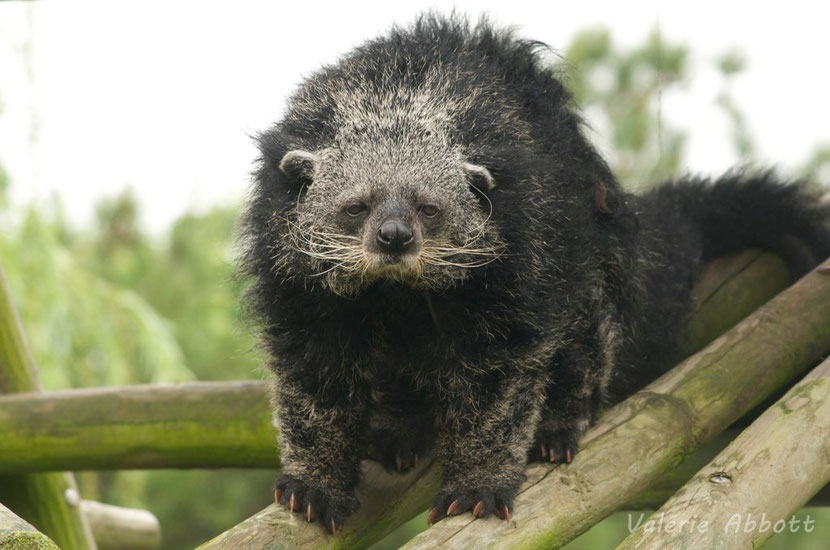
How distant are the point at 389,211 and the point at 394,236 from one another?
0.14 metres

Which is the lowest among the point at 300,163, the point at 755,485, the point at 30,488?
the point at 30,488

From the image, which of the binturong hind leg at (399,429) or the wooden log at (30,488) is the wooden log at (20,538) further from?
the wooden log at (30,488)

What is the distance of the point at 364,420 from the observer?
3.74m

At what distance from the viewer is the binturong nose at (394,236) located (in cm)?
312

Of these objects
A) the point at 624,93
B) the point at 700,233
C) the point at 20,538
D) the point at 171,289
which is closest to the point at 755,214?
the point at 700,233

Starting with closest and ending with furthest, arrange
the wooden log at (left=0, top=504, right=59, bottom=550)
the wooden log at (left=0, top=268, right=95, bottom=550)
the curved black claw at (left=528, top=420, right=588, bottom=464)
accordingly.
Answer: the wooden log at (left=0, top=504, right=59, bottom=550), the curved black claw at (left=528, top=420, right=588, bottom=464), the wooden log at (left=0, top=268, right=95, bottom=550)

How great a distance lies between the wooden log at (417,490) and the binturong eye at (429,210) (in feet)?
3.42

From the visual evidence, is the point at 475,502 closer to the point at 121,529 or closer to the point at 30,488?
the point at 30,488

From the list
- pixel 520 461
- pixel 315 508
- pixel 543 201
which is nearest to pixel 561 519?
pixel 520 461

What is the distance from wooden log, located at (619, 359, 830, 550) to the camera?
9.50ft

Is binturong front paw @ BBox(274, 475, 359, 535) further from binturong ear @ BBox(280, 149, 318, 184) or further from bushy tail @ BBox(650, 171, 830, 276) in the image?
bushy tail @ BBox(650, 171, 830, 276)

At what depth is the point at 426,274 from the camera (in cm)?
335

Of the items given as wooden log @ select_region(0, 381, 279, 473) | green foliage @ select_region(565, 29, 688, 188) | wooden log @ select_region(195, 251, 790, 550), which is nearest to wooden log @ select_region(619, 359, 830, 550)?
wooden log @ select_region(195, 251, 790, 550)

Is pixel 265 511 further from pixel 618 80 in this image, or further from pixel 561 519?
pixel 618 80
